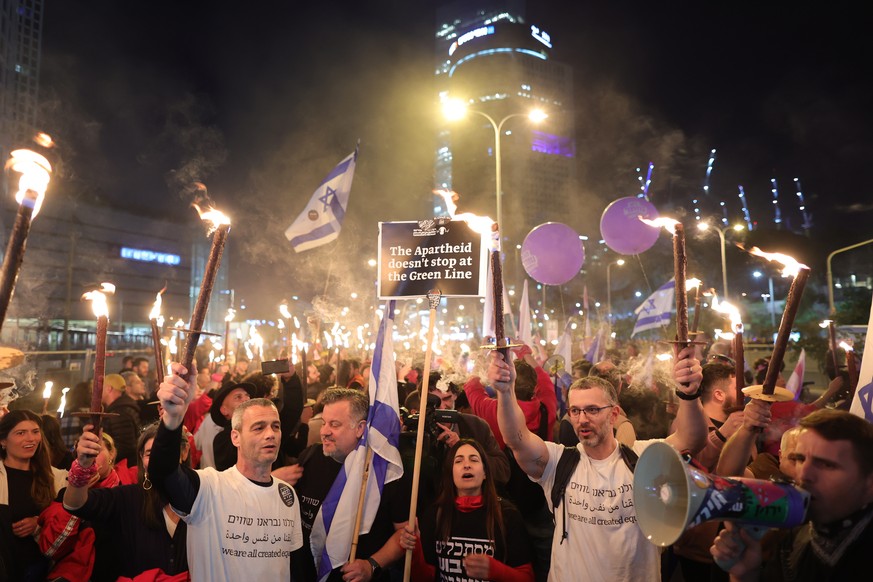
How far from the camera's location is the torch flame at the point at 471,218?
4.06 m

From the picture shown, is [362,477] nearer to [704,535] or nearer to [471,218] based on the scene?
[471,218]

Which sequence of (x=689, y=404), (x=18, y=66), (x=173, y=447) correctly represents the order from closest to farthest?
(x=173, y=447) < (x=689, y=404) < (x=18, y=66)

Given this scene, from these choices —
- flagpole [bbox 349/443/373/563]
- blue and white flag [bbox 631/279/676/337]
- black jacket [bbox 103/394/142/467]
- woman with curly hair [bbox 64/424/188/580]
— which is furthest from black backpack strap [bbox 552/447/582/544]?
blue and white flag [bbox 631/279/676/337]

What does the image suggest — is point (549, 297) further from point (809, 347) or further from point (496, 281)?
point (496, 281)

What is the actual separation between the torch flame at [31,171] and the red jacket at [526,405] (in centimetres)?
452

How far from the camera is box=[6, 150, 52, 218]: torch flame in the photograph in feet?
6.73

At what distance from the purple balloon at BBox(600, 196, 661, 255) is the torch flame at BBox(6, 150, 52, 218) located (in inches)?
378

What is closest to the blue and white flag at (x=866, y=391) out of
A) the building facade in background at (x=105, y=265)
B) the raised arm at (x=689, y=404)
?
the raised arm at (x=689, y=404)

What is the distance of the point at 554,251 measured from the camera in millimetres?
10977

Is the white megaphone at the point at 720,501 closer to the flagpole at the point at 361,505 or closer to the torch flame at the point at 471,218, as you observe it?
the torch flame at the point at 471,218

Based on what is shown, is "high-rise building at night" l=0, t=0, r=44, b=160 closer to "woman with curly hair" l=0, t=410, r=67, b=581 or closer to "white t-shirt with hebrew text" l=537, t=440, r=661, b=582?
"woman with curly hair" l=0, t=410, r=67, b=581

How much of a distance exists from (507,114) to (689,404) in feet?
429

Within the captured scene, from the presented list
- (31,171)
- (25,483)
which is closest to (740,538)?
(31,171)

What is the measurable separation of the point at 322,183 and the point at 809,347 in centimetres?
1835
